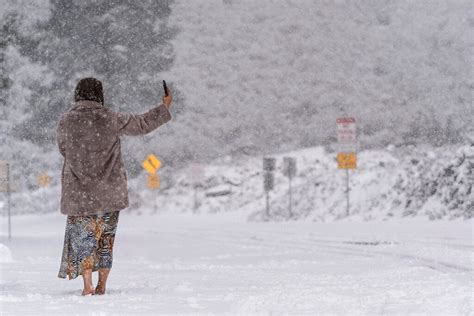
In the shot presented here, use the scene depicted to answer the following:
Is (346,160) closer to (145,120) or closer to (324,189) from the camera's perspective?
(324,189)

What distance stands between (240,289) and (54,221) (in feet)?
97.3

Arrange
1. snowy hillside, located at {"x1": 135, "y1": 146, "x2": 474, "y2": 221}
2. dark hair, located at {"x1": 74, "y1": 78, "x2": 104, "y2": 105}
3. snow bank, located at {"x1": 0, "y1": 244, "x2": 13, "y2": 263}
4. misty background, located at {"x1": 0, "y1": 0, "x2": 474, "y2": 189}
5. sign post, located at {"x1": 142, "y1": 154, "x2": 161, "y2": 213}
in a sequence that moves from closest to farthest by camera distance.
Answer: dark hair, located at {"x1": 74, "y1": 78, "x2": 104, "y2": 105} < snow bank, located at {"x1": 0, "y1": 244, "x2": 13, "y2": 263} < snowy hillside, located at {"x1": 135, "y1": 146, "x2": 474, "y2": 221} < sign post, located at {"x1": 142, "y1": 154, "x2": 161, "y2": 213} < misty background, located at {"x1": 0, "y1": 0, "x2": 474, "y2": 189}

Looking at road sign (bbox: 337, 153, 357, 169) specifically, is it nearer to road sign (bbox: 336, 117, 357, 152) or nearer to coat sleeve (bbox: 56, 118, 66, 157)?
road sign (bbox: 336, 117, 357, 152)

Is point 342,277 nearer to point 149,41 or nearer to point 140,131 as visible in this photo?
point 140,131

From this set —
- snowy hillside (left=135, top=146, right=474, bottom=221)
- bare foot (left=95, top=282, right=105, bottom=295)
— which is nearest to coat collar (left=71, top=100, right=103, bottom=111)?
bare foot (left=95, top=282, right=105, bottom=295)

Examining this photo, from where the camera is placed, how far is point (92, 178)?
7.07 meters

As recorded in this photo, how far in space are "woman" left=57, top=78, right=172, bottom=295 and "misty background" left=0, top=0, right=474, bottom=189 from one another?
32.6 meters

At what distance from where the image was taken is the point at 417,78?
4203 cm

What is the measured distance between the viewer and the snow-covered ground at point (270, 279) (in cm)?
575

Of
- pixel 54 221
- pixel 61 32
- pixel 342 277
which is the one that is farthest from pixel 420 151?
pixel 342 277

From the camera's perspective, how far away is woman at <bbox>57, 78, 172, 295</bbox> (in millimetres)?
A: 6992

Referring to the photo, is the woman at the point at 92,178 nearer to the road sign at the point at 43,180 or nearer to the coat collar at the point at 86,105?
the coat collar at the point at 86,105

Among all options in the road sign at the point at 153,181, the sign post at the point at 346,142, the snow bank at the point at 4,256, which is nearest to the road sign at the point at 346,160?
the sign post at the point at 346,142

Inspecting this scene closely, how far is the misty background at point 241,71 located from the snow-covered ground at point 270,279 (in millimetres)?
22427
